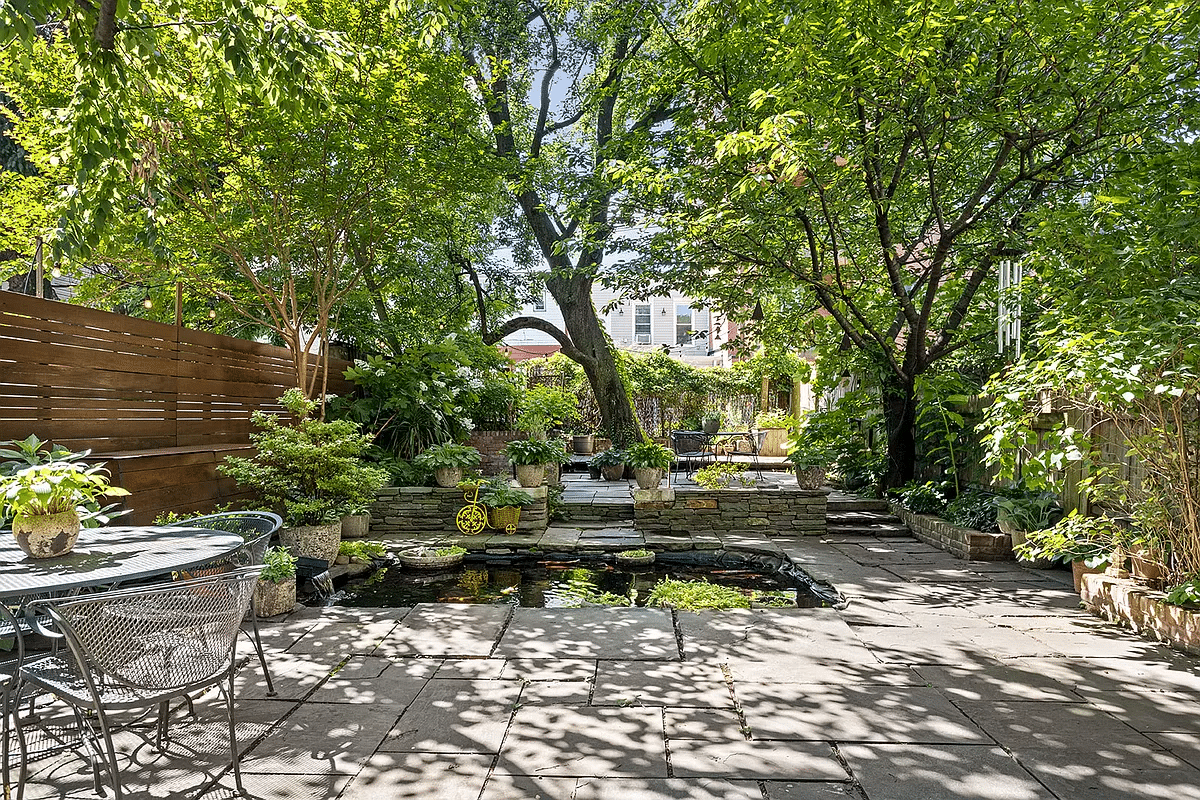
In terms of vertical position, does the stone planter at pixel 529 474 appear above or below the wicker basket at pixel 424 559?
above

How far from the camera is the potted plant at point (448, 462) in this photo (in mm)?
7945

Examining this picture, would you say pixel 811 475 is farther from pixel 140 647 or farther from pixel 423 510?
pixel 140 647

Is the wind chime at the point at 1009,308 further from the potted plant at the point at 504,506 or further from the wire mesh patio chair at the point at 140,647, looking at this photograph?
the wire mesh patio chair at the point at 140,647

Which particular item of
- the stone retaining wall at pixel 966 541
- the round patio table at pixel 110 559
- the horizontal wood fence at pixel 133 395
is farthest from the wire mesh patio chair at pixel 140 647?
the stone retaining wall at pixel 966 541

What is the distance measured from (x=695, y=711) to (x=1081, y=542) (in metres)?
3.31

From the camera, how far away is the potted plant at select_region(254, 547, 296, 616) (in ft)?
14.8

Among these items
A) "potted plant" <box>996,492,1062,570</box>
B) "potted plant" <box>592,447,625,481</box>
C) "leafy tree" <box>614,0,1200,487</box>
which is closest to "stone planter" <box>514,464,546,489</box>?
"potted plant" <box>592,447,625,481</box>

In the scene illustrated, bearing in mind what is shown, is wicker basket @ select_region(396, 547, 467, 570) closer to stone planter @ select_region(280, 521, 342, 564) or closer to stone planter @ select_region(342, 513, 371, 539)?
stone planter @ select_region(280, 521, 342, 564)

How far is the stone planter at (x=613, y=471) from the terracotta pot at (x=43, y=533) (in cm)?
837

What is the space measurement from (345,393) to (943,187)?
304 inches

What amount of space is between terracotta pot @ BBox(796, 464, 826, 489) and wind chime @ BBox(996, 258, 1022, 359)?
7.97 ft

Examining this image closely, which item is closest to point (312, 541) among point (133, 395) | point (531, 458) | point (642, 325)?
point (133, 395)

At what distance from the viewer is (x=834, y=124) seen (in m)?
6.48

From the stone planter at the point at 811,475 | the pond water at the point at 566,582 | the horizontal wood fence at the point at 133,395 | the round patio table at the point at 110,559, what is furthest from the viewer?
the stone planter at the point at 811,475
